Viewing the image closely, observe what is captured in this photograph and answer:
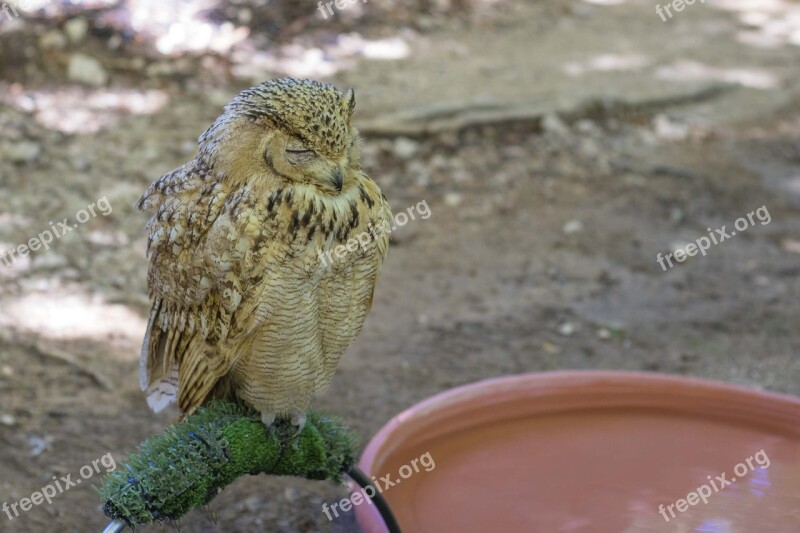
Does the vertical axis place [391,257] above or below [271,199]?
below

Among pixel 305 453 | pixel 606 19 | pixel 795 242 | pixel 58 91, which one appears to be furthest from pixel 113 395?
pixel 606 19

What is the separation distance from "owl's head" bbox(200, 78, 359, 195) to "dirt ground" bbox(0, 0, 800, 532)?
1.15 m

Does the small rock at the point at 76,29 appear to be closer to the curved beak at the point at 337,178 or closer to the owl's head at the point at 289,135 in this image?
the owl's head at the point at 289,135

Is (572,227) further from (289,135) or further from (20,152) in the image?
(289,135)

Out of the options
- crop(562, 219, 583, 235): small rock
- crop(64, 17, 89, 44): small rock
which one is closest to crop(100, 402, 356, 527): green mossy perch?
crop(562, 219, 583, 235): small rock

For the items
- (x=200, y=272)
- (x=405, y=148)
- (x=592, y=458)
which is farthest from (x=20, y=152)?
(x=592, y=458)

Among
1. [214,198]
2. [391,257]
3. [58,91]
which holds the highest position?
[214,198]

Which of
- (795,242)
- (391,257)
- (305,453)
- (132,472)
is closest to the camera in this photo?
(132,472)

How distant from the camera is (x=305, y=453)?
108 inches

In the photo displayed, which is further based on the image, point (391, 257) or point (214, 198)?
point (391, 257)

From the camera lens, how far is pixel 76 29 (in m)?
6.40

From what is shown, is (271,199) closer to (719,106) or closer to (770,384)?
(770,384)

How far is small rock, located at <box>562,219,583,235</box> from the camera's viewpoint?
5.76 m

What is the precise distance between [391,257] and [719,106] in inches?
135
